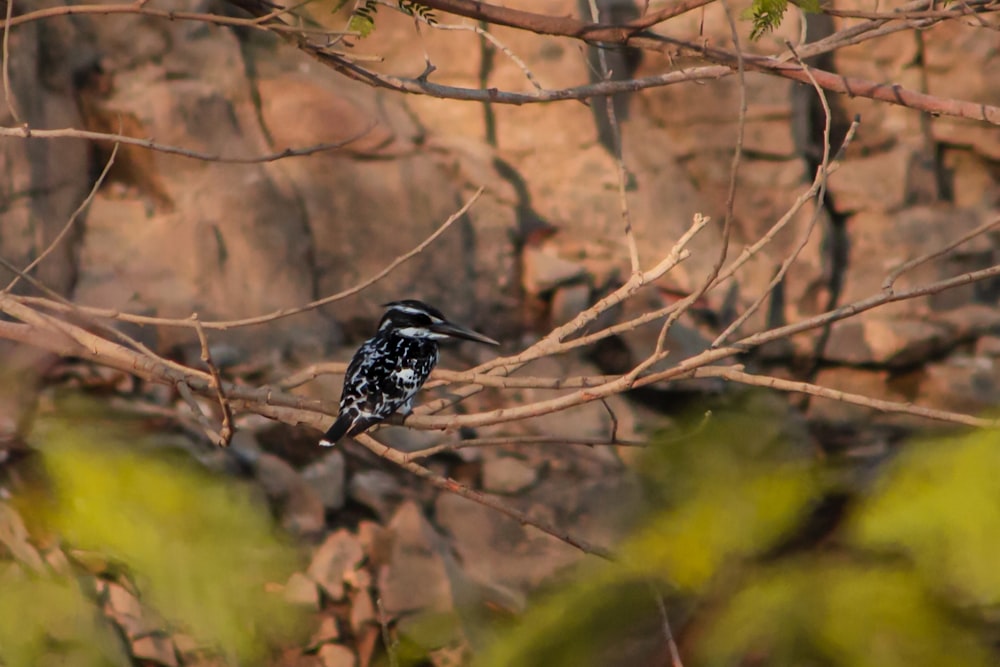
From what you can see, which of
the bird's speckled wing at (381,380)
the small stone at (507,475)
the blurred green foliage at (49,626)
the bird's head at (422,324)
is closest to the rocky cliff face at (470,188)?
the small stone at (507,475)

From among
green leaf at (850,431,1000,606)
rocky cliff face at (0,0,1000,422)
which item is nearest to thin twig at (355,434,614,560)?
rocky cliff face at (0,0,1000,422)

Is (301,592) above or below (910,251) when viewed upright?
below

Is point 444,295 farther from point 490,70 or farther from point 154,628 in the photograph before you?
point 154,628

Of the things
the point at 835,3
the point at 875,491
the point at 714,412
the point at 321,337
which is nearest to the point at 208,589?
the point at 321,337

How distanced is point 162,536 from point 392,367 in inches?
70.0

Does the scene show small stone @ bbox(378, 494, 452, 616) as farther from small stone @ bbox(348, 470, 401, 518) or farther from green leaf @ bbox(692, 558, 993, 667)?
green leaf @ bbox(692, 558, 993, 667)

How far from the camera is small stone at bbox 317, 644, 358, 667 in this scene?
18.2 ft

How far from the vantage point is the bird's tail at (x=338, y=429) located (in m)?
3.57

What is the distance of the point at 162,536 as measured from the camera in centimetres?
511

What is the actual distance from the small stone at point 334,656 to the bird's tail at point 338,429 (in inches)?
88.0

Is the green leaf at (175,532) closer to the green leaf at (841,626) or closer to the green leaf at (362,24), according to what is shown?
the green leaf at (841,626)

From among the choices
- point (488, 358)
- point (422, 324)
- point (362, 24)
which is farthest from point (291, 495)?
point (362, 24)

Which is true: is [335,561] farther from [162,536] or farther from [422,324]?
[422,324]

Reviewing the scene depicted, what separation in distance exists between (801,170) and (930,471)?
208 cm
